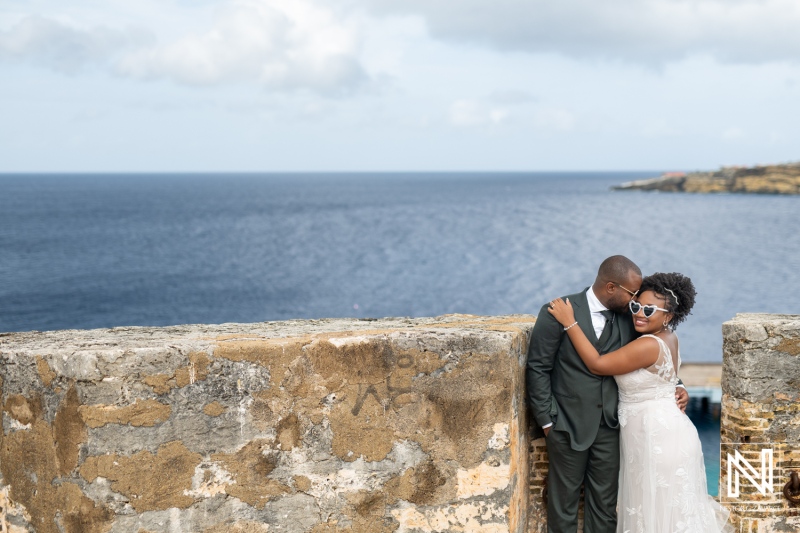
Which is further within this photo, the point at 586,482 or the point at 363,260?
the point at 363,260

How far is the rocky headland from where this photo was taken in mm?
125938

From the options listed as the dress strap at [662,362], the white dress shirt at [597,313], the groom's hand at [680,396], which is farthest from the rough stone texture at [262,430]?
the groom's hand at [680,396]

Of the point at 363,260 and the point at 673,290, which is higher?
the point at 673,290

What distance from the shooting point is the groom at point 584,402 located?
141 inches

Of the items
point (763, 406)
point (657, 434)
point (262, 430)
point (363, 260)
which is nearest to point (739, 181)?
point (363, 260)

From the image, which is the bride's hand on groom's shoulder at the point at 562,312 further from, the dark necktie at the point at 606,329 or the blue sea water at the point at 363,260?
the blue sea water at the point at 363,260

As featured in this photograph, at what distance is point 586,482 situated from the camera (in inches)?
149

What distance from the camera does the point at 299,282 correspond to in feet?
178

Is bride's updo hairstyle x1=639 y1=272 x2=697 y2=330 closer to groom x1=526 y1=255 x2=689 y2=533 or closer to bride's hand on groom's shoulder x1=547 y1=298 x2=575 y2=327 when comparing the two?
groom x1=526 y1=255 x2=689 y2=533

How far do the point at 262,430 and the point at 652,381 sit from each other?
1916mm

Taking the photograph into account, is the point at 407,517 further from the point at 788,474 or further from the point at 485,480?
the point at 788,474

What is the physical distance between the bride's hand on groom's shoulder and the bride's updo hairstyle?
414 millimetres

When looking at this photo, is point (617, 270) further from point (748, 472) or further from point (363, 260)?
point (363, 260)

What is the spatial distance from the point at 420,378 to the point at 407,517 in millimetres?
621
